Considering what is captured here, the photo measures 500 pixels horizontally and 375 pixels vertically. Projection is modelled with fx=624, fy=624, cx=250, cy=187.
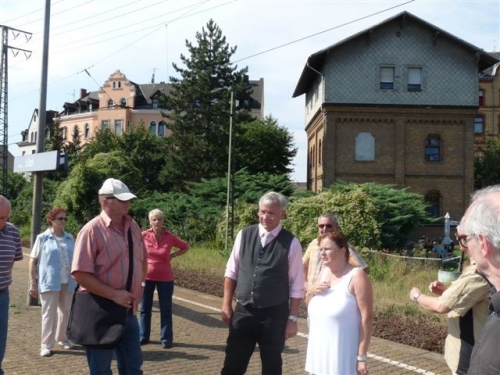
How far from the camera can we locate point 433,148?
36.4m

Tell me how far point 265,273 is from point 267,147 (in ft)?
153

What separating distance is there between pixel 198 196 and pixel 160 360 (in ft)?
86.3

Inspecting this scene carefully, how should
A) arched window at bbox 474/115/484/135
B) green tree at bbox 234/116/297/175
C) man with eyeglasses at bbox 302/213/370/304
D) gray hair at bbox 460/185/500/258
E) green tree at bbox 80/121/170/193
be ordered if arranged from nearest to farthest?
gray hair at bbox 460/185/500/258
man with eyeglasses at bbox 302/213/370/304
green tree at bbox 234/116/297/175
green tree at bbox 80/121/170/193
arched window at bbox 474/115/484/135

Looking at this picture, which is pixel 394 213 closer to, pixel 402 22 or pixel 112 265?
pixel 402 22

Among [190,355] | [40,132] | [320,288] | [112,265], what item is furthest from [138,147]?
[320,288]

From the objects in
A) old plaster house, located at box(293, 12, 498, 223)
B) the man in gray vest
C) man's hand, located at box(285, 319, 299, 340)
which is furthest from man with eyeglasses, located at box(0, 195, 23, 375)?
old plaster house, located at box(293, 12, 498, 223)

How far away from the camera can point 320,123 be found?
126ft

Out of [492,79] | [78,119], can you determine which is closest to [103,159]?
[492,79]

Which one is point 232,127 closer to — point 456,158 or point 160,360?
point 160,360

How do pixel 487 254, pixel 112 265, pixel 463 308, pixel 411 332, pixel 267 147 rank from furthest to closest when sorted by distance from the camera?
pixel 267 147 → pixel 411 332 → pixel 112 265 → pixel 463 308 → pixel 487 254

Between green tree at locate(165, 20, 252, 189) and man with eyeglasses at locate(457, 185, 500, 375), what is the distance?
41357mm

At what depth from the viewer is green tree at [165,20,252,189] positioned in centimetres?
4484

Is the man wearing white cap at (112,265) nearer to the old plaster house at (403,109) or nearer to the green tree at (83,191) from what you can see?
the green tree at (83,191)

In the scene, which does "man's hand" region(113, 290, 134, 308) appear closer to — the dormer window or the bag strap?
the bag strap
